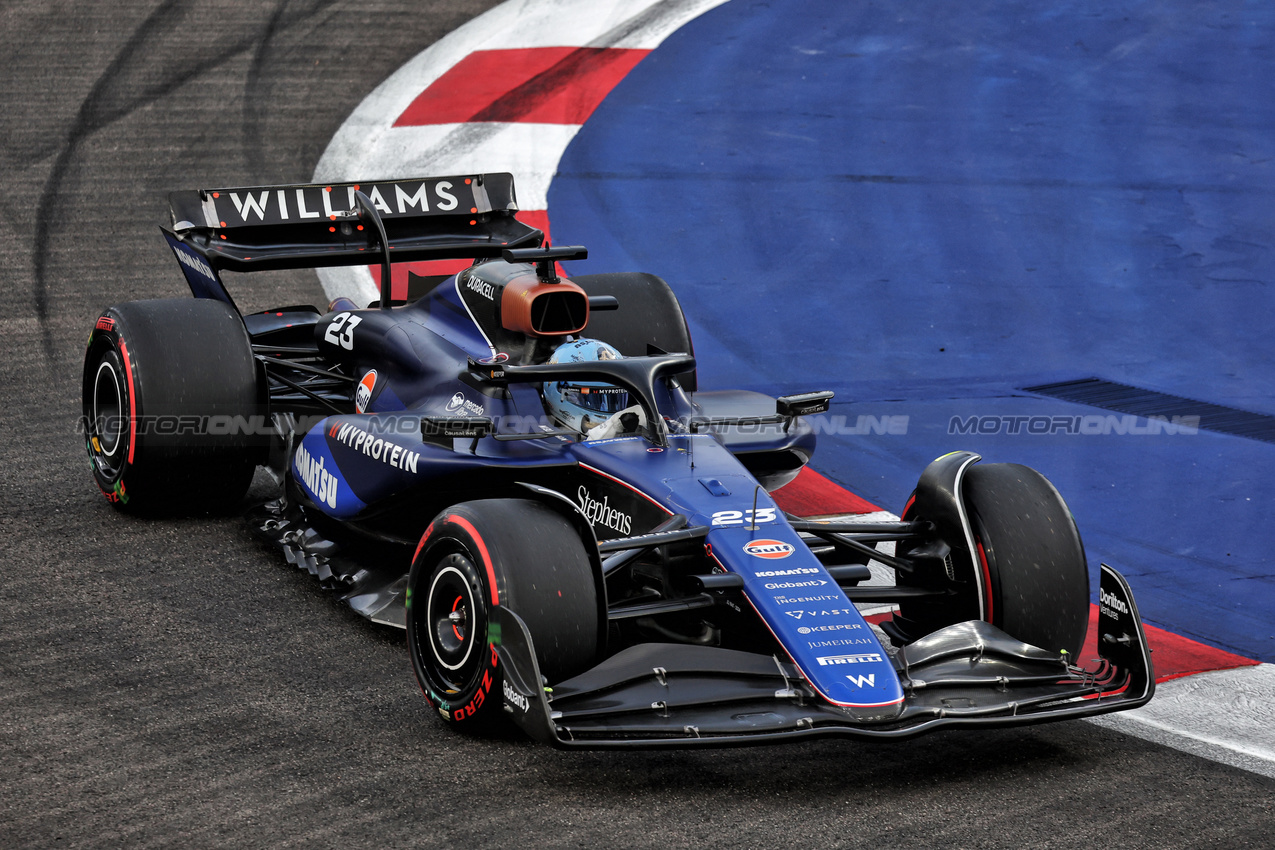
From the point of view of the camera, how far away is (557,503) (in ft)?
16.5

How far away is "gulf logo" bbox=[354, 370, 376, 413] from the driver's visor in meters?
1.32

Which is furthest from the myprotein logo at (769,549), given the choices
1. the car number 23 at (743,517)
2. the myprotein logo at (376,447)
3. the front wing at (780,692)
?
the myprotein logo at (376,447)

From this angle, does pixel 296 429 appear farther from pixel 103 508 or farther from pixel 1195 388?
A: pixel 1195 388

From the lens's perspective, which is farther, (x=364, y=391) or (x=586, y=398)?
(x=364, y=391)

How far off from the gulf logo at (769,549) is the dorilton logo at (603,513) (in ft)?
1.96

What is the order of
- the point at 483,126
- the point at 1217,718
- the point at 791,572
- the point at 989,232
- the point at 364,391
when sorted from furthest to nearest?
the point at 483,126, the point at 989,232, the point at 364,391, the point at 1217,718, the point at 791,572

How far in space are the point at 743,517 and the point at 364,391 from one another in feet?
8.72

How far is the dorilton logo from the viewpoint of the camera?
18.1 ft

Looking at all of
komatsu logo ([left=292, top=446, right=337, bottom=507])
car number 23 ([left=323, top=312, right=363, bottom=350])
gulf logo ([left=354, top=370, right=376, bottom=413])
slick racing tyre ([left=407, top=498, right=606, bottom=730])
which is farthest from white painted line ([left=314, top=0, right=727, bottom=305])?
slick racing tyre ([left=407, top=498, right=606, bottom=730])

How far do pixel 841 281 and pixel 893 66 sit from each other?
4.82m

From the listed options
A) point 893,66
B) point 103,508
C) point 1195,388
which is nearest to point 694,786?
point 103,508

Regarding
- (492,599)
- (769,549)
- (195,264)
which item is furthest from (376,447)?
(195,264)

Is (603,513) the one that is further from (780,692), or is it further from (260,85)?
(260,85)

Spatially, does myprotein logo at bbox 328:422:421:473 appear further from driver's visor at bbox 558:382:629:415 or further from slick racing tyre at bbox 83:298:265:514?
slick racing tyre at bbox 83:298:265:514
